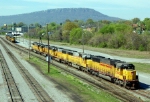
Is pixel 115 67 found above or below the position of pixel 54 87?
above

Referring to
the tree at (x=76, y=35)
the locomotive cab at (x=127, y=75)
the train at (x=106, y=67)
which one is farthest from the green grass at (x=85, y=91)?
the tree at (x=76, y=35)

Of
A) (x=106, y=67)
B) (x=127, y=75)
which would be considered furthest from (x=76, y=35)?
(x=127, y=75)

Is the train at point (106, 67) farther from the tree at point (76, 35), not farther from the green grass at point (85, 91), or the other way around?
the tree at point (76, 35)

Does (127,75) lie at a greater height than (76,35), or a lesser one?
lesser

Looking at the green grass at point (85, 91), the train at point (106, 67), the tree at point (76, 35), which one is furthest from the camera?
the tree at point (76, 35)

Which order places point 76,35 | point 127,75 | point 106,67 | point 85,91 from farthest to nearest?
1. point 76,35
2. point 106,67
3. point 127,75
4. point 85,91

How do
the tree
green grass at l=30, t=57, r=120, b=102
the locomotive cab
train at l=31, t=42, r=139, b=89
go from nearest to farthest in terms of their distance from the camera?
green grass at l=30, t=57, r=120, b=102 < the locomotive cab < train at l=31, t=42, r=139, b=89 < the tree

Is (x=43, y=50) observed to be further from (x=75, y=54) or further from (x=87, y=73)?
(x=87, y=73)

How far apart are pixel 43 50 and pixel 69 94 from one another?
57.9 meters

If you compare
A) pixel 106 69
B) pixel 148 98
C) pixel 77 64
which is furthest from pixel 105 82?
pixel 77 64

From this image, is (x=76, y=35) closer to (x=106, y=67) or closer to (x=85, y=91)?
(x=106, y=67)

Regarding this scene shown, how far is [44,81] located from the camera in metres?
43.3

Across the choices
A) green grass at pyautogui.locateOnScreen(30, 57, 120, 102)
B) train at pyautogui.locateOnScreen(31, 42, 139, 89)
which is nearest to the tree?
train at pyautogui.locateOnScreen(31, 42, 139, 89)

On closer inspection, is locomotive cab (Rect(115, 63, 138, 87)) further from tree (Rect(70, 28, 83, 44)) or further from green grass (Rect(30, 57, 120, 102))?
tree (Rect(70, 28, 83, 44))
